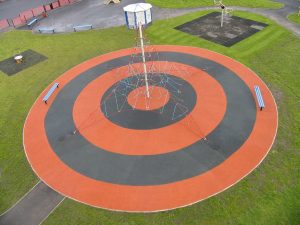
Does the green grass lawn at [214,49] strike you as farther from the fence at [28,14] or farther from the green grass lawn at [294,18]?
the fence at [28,14]

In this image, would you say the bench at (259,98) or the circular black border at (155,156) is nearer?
the circular black border at (155,156)

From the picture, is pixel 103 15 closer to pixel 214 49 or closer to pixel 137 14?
pixel 214 49

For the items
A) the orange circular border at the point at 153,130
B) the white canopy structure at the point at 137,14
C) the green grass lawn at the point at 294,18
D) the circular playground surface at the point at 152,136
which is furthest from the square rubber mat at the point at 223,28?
the white canopy structure at the point at 137,14

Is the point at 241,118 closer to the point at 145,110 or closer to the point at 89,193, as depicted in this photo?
the point at 145,110

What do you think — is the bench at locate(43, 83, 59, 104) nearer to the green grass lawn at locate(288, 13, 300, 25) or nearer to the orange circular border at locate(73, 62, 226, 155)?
the orange circular border at locate(73, 62, 226, 155)

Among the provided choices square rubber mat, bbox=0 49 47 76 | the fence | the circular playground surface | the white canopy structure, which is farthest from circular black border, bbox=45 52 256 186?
the fence

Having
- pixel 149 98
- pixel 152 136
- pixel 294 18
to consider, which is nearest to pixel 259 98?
pixel 149 98
